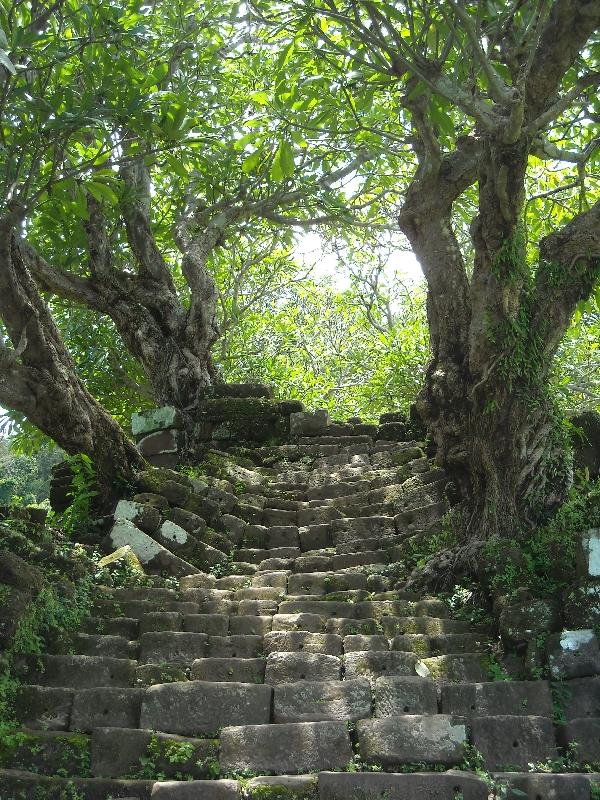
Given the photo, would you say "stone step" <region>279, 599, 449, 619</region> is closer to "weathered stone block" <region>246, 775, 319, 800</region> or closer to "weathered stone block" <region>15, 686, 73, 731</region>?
"weathered stone block" <region>15, 686, 73, 731</region>

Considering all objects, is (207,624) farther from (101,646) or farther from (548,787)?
(548,787)

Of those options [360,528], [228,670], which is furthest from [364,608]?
[360,528]

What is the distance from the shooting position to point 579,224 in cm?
621

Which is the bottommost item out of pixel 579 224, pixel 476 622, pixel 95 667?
pixel 95 667

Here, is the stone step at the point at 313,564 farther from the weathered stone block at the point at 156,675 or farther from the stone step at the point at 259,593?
the weathered stone block at the point at 156,675

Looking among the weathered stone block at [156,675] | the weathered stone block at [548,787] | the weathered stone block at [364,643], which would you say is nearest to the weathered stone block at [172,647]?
the weathered stone block at [156,675]

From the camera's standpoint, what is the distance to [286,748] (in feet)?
12.4

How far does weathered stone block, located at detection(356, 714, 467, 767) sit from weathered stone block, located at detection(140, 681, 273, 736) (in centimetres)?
53

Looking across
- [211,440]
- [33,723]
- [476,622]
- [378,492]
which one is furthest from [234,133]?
[33,723]

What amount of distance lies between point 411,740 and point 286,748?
564 millimetres

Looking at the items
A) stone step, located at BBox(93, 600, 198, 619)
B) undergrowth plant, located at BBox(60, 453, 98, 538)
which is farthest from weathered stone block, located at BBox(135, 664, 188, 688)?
undergrowth plant, located at BBox(60, 453, 98, 538)

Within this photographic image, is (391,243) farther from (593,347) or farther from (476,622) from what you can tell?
(476,622)

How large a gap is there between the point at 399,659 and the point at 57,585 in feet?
6.72

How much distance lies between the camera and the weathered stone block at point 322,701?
406 cm
